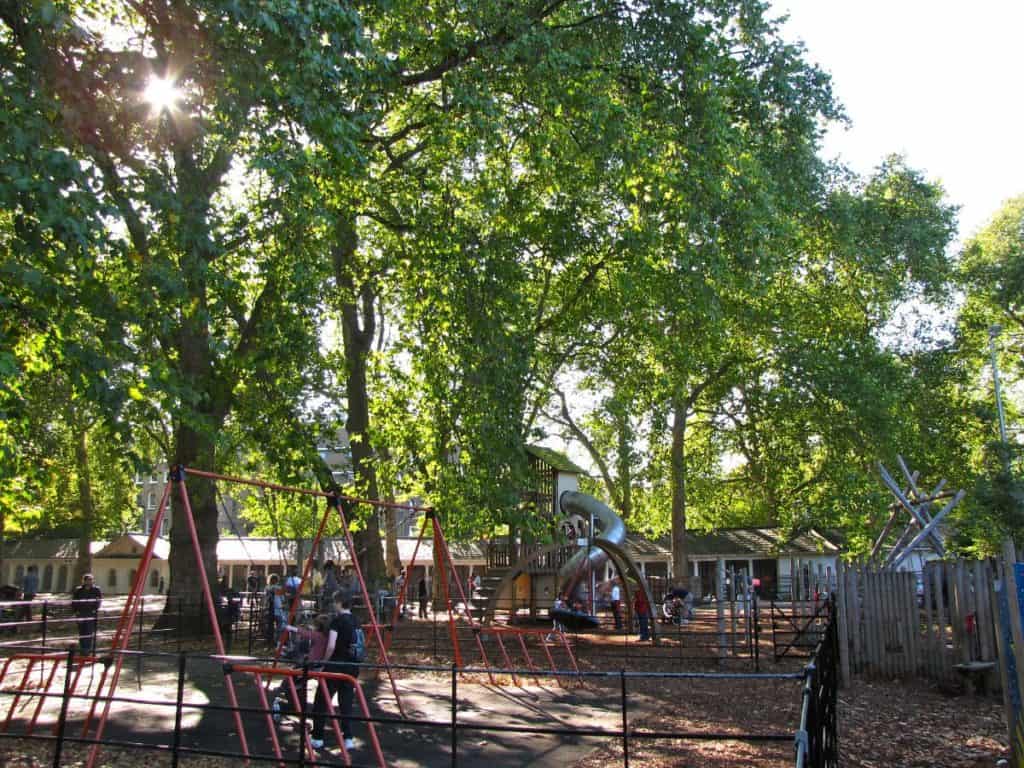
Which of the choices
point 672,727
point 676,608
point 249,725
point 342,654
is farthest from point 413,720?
point 676,608

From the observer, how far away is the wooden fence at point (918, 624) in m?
14.6

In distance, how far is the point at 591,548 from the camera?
82.9ft

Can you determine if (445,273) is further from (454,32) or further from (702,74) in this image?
(702,74)

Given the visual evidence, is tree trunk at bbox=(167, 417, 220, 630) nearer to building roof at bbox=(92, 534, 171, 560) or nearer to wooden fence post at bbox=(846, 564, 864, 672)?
wooden fence post at bbox=(846, 564, 864, 672)

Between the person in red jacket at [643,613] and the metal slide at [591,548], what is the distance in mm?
1503

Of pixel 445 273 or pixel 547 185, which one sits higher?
pixel 547 185

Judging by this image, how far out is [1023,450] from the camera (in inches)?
1078

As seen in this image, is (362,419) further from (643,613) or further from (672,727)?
(672,727)

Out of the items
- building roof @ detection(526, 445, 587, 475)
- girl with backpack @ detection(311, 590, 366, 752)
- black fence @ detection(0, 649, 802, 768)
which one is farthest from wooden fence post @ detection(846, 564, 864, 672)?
building roof @ detection(526, 445, 587, 475)

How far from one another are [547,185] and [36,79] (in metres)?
13.2

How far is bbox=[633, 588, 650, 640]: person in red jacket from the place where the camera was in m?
23.2

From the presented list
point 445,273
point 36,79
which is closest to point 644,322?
point 445,273

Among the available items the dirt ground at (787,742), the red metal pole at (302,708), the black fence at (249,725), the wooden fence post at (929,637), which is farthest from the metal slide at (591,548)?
the red metal pole at (302,708)

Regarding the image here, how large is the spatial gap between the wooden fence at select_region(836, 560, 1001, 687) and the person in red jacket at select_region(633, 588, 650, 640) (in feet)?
24.8
